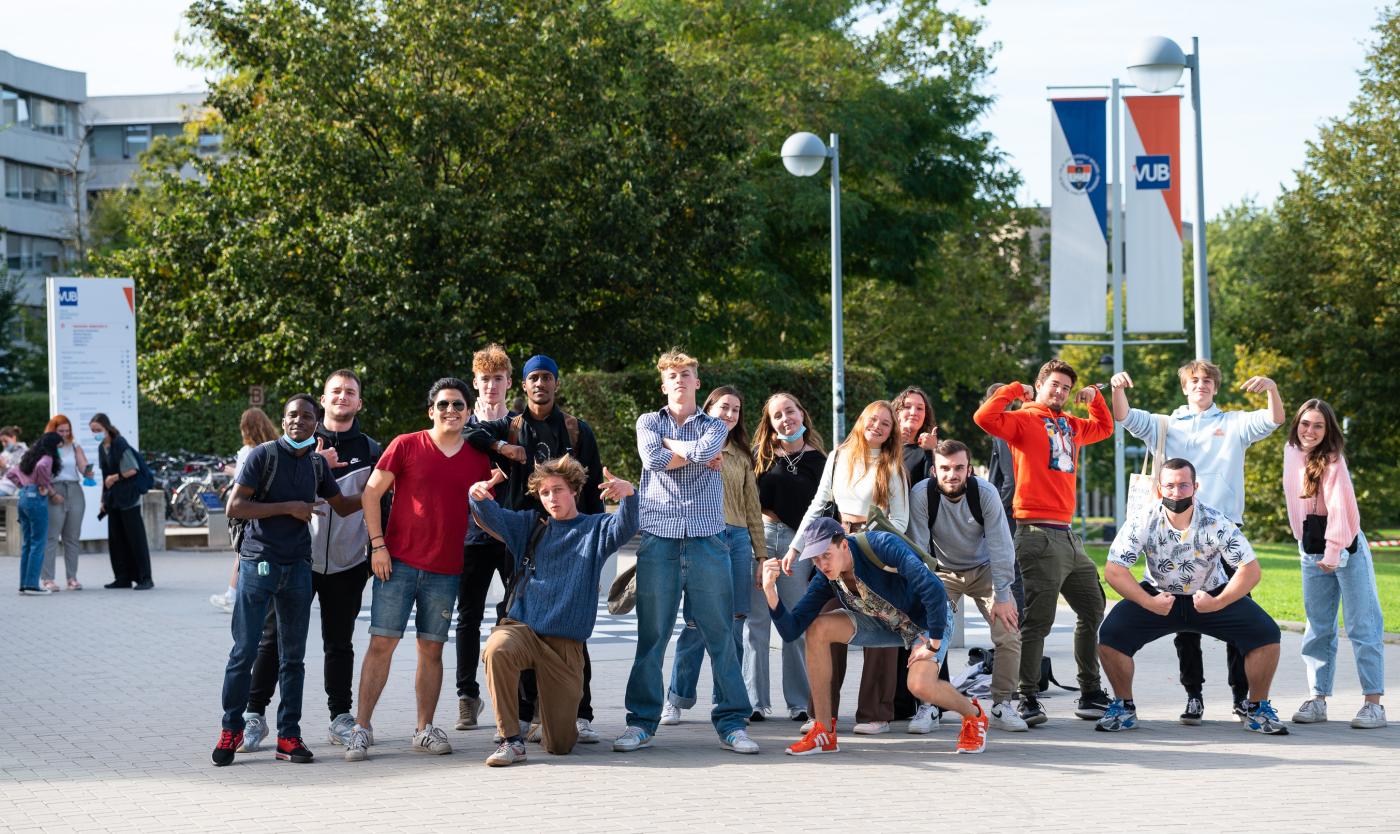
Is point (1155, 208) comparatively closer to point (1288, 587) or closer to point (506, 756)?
point (1288, 587)

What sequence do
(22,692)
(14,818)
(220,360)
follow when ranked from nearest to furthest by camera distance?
(14,818), (22,692), (220,360)

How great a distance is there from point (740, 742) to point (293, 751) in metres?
2.22

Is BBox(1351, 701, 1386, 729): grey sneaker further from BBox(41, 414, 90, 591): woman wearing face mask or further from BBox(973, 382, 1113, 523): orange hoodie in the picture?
BBox(41, 414, 90, 591): woman wearing face mask

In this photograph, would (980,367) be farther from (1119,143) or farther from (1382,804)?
(1382,804)

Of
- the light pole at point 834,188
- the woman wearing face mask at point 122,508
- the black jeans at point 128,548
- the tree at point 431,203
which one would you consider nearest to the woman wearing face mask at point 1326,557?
the light pole at point 834,188

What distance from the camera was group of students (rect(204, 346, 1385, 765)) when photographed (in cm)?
834

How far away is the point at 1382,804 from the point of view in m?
6.95

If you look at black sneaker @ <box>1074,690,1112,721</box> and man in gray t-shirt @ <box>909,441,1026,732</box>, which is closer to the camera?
man in gray t-shirt @ <box>909,441,1026,732</box>

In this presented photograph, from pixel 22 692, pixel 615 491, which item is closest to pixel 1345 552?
pixel 615 491

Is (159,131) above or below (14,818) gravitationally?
above

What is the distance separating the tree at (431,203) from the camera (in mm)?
27031

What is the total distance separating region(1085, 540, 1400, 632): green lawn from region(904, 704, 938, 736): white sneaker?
21.4 ft

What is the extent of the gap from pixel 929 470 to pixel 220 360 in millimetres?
21176

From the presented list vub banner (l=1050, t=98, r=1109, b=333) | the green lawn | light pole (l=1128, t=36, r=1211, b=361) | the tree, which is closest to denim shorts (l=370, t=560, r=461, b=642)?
light pole (l=1128, t=36, r=1211, b=361)
